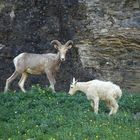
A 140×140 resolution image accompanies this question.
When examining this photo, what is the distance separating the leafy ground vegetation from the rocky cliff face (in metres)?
4.79

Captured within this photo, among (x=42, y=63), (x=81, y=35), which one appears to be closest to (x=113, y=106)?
(x=42, y=63)

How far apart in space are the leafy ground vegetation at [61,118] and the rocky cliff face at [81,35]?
4.79 metres

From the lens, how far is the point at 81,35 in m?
25.0

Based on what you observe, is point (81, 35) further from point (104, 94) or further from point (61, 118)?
point (61, 118)

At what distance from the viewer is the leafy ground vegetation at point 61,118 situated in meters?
13.8

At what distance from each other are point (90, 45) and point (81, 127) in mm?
10483

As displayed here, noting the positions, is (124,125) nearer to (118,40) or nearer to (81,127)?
(81,127)

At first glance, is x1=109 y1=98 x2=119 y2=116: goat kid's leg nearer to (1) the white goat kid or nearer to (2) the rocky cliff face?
(1) the white goat kid

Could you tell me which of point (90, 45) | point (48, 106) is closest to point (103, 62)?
point (90, 45)

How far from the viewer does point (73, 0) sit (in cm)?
2533

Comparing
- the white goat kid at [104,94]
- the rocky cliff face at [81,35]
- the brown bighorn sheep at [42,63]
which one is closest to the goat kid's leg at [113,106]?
the white goat kid at [104,94]

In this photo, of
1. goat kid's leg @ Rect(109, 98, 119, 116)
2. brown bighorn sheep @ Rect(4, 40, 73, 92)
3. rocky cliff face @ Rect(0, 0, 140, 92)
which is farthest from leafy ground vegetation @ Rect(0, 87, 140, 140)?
rocky cliff face @ Rect(0, 0, 140, 92)

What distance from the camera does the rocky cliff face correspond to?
24.2 m

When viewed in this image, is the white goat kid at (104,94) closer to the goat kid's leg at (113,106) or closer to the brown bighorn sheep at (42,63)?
the goat kid's leg at (113,106)
